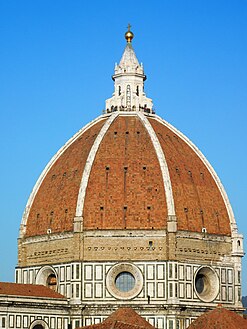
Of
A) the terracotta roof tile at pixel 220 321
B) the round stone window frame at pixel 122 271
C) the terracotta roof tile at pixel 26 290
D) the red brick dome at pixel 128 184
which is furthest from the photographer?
the red brick dome at pixel 128 184

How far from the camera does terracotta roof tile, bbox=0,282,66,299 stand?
245ft

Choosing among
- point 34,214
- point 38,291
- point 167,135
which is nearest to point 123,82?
point 167,135

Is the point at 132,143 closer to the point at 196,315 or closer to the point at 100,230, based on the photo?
the point at 100,230

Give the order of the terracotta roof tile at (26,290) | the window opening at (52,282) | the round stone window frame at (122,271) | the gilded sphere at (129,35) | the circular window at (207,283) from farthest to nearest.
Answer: the gilded sphere at (129,35), the window opening at (52,282), the circular window at (207,283), the round stone window frame at (122,271), the terracotta roof tile at (26,290)

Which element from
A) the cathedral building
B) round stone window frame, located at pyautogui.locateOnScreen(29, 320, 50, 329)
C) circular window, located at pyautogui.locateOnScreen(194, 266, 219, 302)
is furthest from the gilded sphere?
round stone window frame, located at pyautogui.locateOnScreen(29, 320, 50, 329)

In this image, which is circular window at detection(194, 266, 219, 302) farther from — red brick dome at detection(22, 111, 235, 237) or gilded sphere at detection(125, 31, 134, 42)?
gilded sphere at detection(125, 31, 134, 42)

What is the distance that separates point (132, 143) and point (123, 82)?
21.9ft

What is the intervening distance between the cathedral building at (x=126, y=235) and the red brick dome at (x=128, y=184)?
0.22 ft

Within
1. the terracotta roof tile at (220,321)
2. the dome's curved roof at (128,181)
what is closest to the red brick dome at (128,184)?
the dome's curved roof at (128,181)

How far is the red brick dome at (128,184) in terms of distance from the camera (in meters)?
78.0

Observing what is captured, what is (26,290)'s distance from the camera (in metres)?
75.9

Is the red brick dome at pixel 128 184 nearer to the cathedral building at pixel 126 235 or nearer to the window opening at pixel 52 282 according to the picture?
the cathedral building at pixel 126 235

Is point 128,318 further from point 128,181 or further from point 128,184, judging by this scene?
point 128,181

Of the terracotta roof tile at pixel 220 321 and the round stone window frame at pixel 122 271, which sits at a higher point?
the round stone window frame at pixel 122 271
